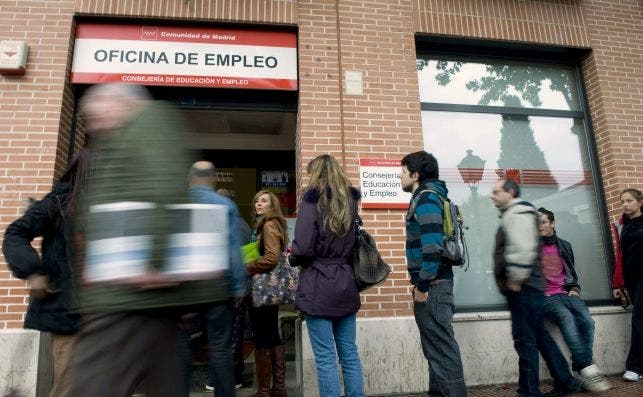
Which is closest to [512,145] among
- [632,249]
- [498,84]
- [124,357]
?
[498,84]

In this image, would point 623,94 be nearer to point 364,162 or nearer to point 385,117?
point 385,117

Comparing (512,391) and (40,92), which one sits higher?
(40,92)

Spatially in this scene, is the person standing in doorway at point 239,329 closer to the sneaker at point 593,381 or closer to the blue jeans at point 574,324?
the blue jeans at point 574,324

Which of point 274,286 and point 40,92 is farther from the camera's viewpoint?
point 40,92

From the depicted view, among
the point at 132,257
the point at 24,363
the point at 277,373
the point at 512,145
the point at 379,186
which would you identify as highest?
the point at 512,145

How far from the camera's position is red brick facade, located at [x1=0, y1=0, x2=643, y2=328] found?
443 centimetres

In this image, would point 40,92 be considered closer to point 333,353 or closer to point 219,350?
point 219,350

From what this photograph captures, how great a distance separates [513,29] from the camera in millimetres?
5555

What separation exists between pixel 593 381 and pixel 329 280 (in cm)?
306

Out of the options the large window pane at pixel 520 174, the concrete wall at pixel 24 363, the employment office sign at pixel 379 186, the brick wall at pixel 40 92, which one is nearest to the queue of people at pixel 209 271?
the large window pane at pixel 520 174

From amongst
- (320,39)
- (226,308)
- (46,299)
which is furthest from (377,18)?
(46,299)

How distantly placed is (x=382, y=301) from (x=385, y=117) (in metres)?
2.02

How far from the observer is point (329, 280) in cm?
302

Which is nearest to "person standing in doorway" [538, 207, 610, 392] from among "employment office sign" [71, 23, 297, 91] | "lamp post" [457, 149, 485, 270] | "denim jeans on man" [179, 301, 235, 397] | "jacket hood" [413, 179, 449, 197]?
"lamp post" [457, 149, 485, 270]
